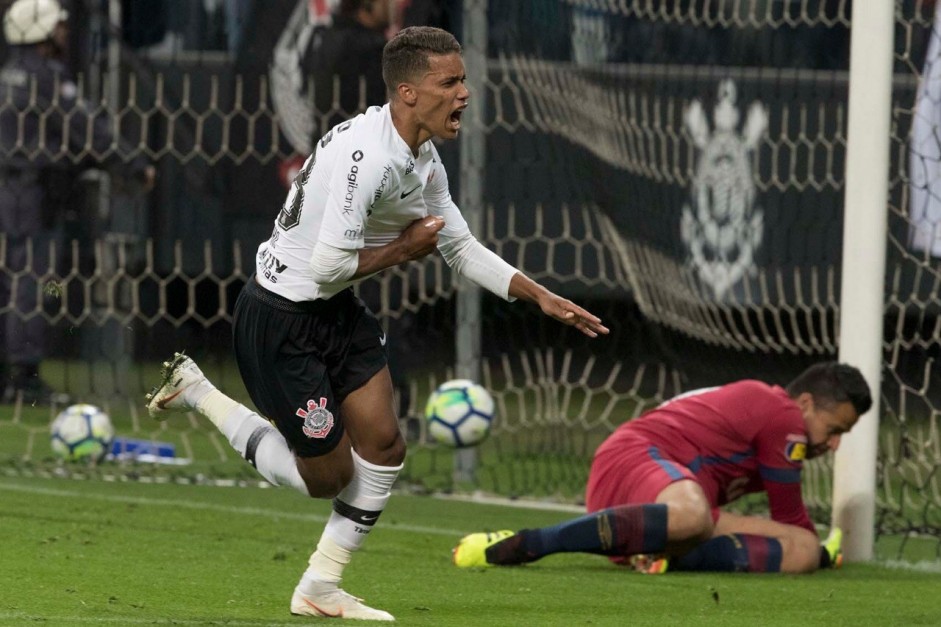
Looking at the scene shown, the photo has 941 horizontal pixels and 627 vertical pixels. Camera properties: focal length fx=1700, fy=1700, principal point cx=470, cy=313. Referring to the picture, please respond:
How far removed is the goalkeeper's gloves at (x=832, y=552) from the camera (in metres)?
5.79

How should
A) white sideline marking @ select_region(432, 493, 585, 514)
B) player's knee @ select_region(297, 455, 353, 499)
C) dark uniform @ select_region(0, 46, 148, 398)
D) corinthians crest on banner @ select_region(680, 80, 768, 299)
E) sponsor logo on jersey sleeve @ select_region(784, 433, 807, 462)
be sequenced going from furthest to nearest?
dark uniform @ select_region(0, 46, 148, 398), corinthians crest on banner @ select_region(680, 80, 768, 299), white sideline marking @ select_region(432, 493, 585, 514), sponsor logo on jersey sleeve @ select_region(784, 433, 807, 462), player's knee @ select_region(297, 455, 353, 499)

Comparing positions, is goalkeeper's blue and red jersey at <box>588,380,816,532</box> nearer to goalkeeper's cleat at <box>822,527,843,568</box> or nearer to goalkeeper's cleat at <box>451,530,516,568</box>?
goalkeeper's cleat at <box>822,527,843,568</box>

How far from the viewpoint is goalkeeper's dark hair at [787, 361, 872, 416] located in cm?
558

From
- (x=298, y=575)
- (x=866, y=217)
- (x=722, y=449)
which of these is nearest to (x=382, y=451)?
(x=298, y=575)

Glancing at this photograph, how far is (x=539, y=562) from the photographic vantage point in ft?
19.0

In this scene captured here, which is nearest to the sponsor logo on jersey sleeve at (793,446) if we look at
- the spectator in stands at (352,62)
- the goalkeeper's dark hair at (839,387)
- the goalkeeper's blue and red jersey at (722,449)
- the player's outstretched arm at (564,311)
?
the goalkeeper's blue and red jersey at (722,449)

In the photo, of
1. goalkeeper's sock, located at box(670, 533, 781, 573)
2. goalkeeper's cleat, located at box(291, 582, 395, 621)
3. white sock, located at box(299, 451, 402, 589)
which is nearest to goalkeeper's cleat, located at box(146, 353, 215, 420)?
white sock, located at box(299, 451, 402, 589)

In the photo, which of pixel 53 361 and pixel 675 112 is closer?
pixel 675 112

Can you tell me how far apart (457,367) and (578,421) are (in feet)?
2.75

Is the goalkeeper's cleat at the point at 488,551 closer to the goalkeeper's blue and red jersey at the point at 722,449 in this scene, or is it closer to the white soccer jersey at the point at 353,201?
the goalkeeper's blue and red jersey at the point at 722,449

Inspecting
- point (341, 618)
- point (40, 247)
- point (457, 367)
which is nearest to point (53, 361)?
point (40, 247)

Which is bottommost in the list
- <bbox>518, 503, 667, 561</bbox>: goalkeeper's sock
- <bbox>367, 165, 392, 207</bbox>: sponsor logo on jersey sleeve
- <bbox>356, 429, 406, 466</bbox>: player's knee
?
<bbox>518, 503, 667, 561</bbox>: goalkeeper's sock

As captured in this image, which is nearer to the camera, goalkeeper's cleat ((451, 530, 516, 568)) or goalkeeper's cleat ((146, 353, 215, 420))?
goalkeeper's cleat ((146, 353, 215, 420))

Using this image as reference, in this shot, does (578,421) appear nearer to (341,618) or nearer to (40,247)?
(40,247)
